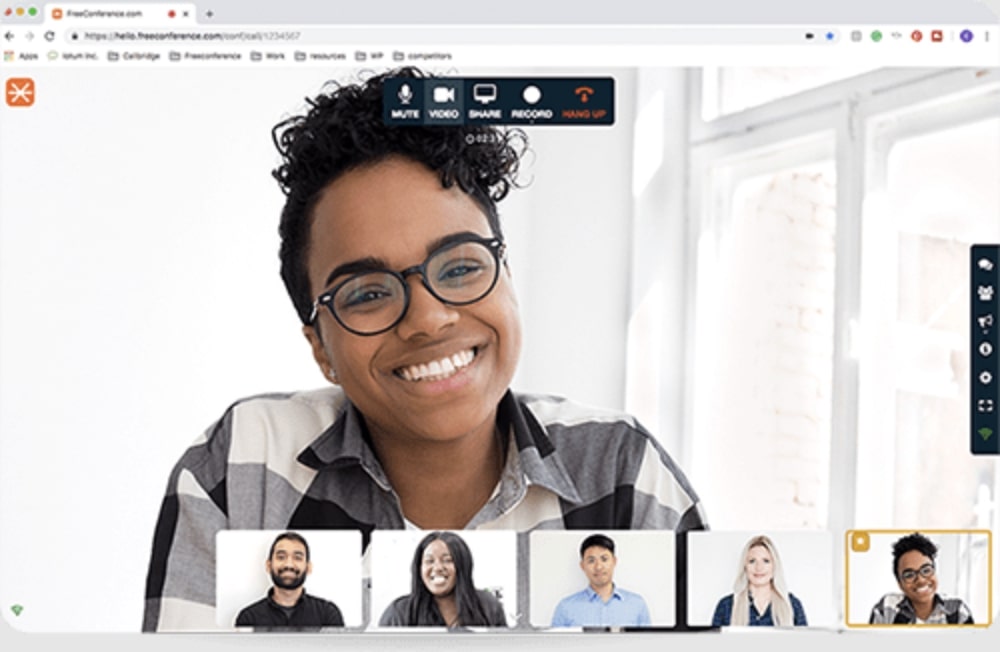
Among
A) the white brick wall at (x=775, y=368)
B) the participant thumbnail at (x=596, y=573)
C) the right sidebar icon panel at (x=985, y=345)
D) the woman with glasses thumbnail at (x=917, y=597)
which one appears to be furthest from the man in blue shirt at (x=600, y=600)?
the right sidebar icon panel at (x=985, y=345)

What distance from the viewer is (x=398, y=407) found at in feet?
4.19

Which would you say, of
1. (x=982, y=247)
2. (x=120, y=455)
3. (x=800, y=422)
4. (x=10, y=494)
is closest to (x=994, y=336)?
(x=982, y=247)

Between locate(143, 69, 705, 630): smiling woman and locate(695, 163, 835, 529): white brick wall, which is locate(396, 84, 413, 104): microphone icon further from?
locate(695, 163, 835, 529): white brick wall

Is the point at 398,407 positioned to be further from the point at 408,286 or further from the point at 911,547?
the point at 911,547

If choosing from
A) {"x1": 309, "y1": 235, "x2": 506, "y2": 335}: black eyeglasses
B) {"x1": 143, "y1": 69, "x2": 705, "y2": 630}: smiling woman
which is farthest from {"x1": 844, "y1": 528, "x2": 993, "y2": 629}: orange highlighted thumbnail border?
{"x1": 309, "y1": 235, "x2": 506, "y2": 335}: black eyeglasses

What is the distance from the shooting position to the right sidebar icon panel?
131 cm

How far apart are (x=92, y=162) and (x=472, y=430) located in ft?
1.44

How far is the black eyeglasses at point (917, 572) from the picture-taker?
4.26 feet


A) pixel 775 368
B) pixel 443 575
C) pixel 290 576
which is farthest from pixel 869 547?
pixel 290 576

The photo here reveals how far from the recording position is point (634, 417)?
129cm

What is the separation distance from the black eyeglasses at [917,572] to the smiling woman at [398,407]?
204 millimetres

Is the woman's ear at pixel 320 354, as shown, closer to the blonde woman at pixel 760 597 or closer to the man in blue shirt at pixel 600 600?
the man in blue shirt at pixel 600 600

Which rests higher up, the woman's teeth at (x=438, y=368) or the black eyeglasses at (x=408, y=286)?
the black eyeglasses at (x=408, y=286)

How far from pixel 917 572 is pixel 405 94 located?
0.66 metres
